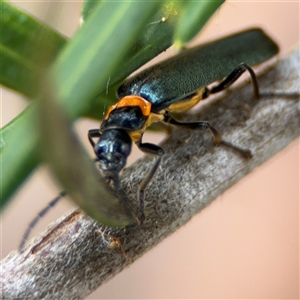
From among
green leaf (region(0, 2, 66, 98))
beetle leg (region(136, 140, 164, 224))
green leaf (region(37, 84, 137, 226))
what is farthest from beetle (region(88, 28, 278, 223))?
green leaf (region(37, 84, 137, 226))

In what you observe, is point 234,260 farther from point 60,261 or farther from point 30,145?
point 30,145

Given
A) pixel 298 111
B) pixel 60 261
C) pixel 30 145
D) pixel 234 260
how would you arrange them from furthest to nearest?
1. pixel 234 260
2. pixel 298 111
3. pixel 60 261
4. pixel 30 145

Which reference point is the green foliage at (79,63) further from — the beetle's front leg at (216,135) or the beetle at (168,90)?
the beetle's front leg at (216,135)

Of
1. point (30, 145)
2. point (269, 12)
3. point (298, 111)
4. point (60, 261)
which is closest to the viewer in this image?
point (30, 145)

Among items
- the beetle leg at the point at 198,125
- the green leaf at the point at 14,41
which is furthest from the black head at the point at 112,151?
the green leaf at the point at 14,41

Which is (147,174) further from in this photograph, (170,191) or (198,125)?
(198,125)

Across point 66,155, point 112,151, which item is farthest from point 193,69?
point 66,155

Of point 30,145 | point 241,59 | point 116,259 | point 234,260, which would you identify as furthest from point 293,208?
point 30,145

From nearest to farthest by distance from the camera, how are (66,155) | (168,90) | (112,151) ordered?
(66,155)
(112,151)
(168,90)
